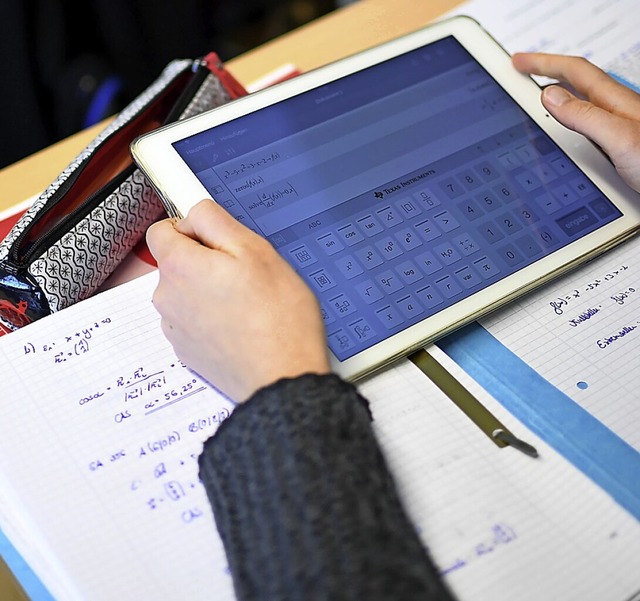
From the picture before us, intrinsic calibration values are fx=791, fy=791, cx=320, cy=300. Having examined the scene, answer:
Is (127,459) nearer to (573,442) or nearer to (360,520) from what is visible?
(360,520)

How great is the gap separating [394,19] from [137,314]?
0.53m

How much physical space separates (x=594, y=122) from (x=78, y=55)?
83 cm

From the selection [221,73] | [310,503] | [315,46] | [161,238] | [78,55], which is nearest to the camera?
[310,503]

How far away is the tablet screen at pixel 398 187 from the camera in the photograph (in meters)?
0.56

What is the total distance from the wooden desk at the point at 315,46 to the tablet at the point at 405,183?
0.23 m

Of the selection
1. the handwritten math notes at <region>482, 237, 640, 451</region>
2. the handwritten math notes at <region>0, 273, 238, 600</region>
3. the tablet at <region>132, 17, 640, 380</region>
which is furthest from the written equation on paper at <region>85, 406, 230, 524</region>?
the handwritten math notes at <region>482, 237, 640, 451</region>

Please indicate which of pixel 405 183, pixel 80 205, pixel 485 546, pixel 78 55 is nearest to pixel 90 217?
pixel 80 205

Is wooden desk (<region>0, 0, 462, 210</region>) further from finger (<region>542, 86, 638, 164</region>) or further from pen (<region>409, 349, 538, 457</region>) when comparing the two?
pen (<region>409, 349, 538, 457</region>)

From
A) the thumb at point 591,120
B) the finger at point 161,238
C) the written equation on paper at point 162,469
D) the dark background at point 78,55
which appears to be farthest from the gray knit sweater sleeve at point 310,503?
the dark background at point 78,55

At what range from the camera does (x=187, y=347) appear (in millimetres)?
526

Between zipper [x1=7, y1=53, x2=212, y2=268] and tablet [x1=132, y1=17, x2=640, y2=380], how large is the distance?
0.08 meters

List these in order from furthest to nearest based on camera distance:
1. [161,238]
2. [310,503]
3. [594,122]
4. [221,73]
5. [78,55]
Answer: [78,55]
[221,73]
[594,122]
[161,238]
[310,503]

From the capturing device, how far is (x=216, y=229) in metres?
0.52

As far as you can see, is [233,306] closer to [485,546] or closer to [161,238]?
[161,238]
